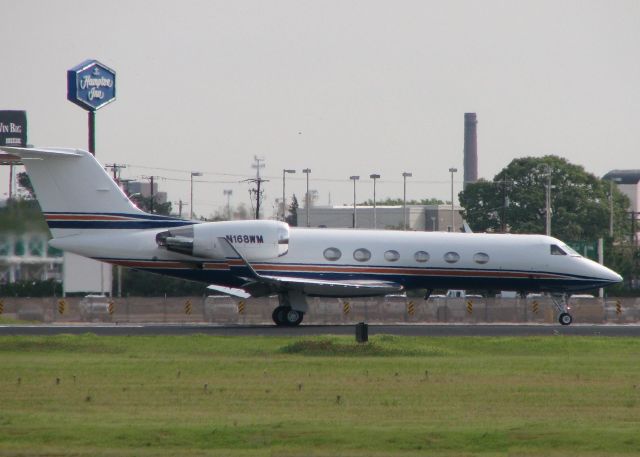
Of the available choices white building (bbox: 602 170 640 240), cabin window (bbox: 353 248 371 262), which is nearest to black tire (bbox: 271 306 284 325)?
cabin window (bbox: 353 248 371 262)

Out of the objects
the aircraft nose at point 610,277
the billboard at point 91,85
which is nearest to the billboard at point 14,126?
the billboard at point 91,85

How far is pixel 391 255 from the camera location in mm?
41625

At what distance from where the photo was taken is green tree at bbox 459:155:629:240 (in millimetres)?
104625

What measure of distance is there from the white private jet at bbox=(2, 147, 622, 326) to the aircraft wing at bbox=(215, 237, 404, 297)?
3 centimetres

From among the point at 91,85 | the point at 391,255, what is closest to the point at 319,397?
the point at 391,255

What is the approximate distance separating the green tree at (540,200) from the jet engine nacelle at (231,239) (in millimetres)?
65078

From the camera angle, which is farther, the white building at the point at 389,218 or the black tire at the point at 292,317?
the white building at the point at 389,218

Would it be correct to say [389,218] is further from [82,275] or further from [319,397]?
[319,397]

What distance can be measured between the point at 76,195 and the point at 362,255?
10.0m

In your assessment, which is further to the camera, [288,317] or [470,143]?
[470,143]

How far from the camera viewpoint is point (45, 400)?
19984mm

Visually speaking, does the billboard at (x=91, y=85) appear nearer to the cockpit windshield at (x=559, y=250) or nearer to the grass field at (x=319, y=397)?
the cockpit windshield at (x=559, y=250)

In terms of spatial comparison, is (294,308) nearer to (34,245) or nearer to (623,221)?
(34,245)

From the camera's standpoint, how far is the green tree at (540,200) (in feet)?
343
